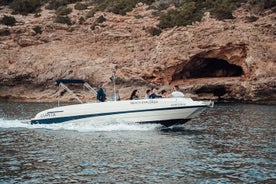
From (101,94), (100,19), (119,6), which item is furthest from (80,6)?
(101,94)

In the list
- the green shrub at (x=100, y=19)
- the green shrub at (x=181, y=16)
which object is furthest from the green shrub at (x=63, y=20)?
the green shrub at (x=181, y=16)

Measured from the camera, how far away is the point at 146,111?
21.5 meters

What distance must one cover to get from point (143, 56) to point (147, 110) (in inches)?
903

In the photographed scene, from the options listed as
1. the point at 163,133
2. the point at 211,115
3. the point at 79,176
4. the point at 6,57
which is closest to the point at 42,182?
the point at 79,176

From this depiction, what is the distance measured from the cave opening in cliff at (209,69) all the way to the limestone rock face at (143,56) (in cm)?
10

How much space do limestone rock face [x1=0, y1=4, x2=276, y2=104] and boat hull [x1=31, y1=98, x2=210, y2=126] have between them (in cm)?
1937

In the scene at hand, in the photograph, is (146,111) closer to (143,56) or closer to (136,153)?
(136,153)

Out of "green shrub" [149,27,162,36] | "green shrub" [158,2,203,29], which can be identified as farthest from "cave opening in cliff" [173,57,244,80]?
"green shrub" [149,27,162,36]

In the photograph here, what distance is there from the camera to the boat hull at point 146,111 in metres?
21.3

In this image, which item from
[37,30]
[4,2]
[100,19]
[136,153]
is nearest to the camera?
[136,153]

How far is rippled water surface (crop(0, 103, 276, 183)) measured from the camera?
12.1m

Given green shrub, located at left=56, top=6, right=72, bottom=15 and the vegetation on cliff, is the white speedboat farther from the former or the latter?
green shrub, located at left=56, top=6, right=72, bottom=15

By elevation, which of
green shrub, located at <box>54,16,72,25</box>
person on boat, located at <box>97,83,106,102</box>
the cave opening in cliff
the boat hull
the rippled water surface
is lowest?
the rippled water surface

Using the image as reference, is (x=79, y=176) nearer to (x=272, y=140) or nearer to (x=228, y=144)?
(x=228, y=144)
